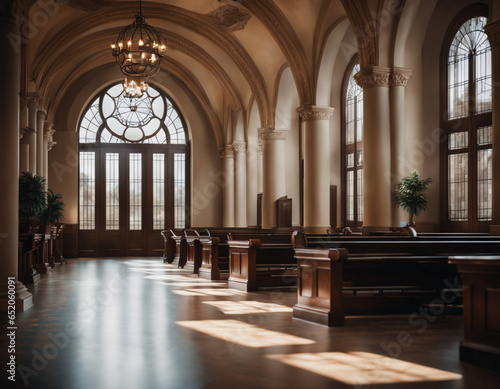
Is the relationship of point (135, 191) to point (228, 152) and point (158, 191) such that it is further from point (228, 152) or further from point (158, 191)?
point (228, 152)

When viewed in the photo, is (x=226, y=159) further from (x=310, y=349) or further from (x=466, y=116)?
(x=310, y=349)

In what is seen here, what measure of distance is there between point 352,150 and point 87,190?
454 inches

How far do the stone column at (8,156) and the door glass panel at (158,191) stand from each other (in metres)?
16.7

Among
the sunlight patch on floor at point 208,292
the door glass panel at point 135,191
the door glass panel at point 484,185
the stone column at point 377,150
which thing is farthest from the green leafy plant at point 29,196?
the door glass panel at point 135,191

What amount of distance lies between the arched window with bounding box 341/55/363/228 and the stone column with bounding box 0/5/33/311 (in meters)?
11.1

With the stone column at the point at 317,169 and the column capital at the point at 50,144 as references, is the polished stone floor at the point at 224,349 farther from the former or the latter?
the column capital at the point at 50,144

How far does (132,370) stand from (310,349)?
5.07 feet

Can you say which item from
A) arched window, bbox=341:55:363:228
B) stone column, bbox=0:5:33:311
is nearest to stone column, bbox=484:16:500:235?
stone column, bbox=0:5:33:311

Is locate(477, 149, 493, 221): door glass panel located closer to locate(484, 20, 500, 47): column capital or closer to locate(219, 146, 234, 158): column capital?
locate(484, 20, 500, 47): column capital

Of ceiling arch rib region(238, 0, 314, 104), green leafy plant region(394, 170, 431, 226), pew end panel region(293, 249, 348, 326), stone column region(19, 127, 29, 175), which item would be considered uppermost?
ceiling arch rib region(238, 0, 314, 104)

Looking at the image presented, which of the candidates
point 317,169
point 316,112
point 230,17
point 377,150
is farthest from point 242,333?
point 230,17

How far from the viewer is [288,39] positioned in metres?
15.3

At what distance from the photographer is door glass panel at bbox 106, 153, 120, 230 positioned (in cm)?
2356

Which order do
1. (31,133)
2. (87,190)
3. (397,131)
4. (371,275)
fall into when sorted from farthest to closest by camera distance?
1. (87,190)
2. (31,133)
3. (397,131)
4. (371,275)
